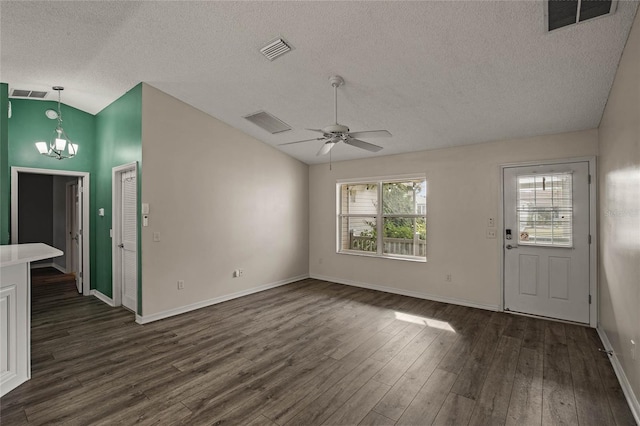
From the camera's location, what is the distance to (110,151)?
4.66 meters

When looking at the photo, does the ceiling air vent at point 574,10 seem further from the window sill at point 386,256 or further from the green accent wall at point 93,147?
the green accent wall at point 93,147

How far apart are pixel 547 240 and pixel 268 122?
4254 millimetres

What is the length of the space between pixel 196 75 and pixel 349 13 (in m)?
2.12

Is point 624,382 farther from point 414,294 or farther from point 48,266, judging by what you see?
point 48,266

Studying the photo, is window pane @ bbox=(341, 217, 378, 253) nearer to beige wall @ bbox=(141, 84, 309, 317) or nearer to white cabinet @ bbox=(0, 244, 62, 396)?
beige wall @ bbox=(141, 84, 309, 317)

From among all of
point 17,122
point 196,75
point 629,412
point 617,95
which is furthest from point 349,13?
point 17,122

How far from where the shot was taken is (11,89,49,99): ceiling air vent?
412 centimetres

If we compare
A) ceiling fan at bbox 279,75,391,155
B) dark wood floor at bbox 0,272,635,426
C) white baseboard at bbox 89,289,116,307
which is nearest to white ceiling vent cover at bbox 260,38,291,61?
ceiling fan at bbox 279,75,391,155

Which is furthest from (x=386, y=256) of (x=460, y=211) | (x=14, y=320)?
(x=14, y=320)

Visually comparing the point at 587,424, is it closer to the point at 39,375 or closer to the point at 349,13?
the point at 349,13

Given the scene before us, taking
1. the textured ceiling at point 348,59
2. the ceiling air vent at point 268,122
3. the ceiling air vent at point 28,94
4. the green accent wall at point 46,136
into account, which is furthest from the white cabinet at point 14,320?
the ceiling air vent at point 28,94

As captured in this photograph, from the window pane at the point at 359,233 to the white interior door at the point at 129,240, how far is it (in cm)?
372

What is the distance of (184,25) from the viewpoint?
2.76 metres

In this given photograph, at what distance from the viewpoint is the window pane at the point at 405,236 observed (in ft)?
17.1
